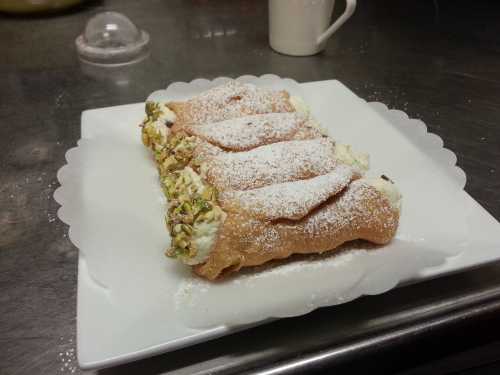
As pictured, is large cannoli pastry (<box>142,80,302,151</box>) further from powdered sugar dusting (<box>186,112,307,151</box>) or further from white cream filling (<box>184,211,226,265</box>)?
white cream filling (<box>184,211,226,265</box>)

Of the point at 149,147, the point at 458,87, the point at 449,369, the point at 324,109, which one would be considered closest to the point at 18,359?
the point at 149,147

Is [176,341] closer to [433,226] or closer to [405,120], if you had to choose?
[433,226]

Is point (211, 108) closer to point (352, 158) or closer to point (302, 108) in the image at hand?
point (302, 108)

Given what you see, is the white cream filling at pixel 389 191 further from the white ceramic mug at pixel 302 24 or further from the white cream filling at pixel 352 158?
the white ceramic mug at pixel 302 24

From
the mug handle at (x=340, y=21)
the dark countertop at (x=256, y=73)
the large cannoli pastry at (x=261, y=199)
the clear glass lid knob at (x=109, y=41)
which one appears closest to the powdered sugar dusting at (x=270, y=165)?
the large cannoli pastry at (x=261, y=199)

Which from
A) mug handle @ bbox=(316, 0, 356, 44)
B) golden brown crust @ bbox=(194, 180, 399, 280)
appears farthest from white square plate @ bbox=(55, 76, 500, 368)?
mug handle @ bbox=(316, 0, 356, 44)
